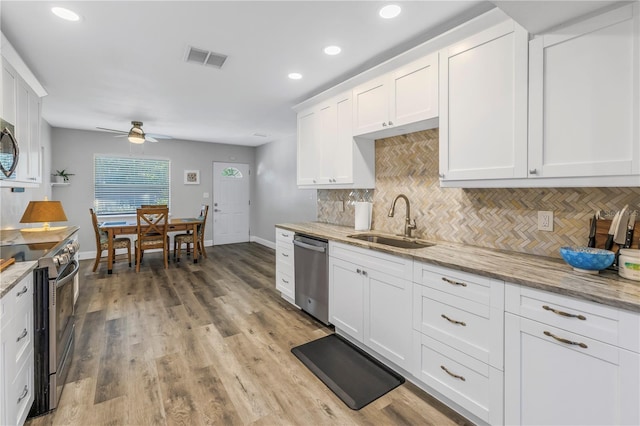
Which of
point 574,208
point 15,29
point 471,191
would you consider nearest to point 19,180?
point 15,29

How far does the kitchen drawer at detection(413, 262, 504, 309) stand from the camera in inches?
59.7

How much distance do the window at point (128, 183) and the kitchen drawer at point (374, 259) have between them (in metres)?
5.21

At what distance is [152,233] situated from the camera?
199 inches

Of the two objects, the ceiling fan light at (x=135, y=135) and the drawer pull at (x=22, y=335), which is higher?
the ceiling fan light at (x=135, y=135)

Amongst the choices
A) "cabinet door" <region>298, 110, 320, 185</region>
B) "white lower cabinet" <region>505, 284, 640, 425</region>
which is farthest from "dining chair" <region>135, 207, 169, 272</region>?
"white lower cabinet" <region>505, 284, 640, 425</region>

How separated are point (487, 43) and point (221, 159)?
6.29m

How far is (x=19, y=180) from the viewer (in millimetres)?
2588

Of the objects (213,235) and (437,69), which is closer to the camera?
(437,69)

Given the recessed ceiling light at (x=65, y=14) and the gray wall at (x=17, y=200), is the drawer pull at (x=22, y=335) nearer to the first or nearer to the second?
Result: the recessed ceiling light at (x=65, y=14)

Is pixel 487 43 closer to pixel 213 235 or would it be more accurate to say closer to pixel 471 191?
pixel 471 191

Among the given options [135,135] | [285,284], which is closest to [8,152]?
[135,135]

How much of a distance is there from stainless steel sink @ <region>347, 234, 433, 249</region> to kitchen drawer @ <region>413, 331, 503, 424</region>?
721 mm

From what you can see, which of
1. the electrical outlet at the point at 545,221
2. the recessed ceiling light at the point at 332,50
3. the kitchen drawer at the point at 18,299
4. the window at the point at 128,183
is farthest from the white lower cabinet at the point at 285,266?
the window at the point at 128,183

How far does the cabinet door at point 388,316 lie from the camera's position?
2.01 metres
